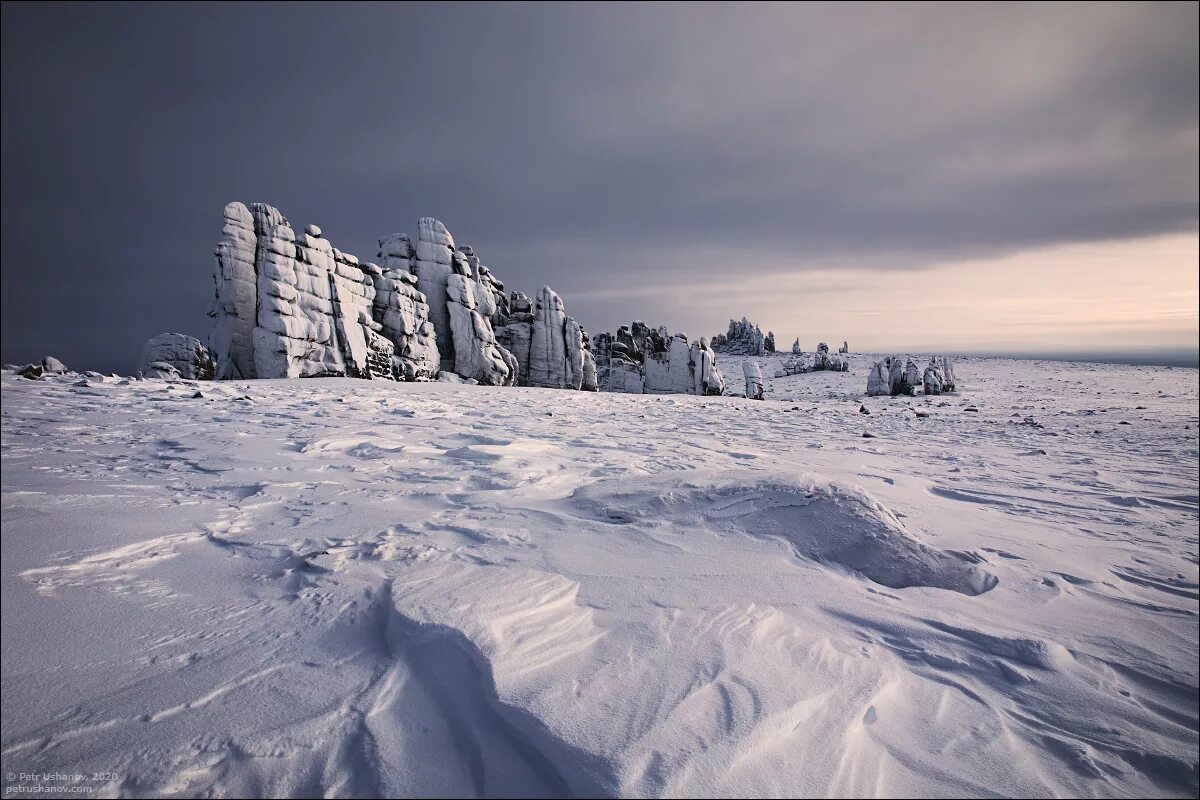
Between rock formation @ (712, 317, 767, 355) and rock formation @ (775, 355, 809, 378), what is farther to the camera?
rock formation @ (712, 317, 767, 355)

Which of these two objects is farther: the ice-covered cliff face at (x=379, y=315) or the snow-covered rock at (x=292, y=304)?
the ice-covered cliff face at (x=379, y=315)

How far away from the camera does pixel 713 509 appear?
10.9 feet

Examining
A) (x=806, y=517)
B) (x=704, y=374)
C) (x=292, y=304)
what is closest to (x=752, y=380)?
(x=704, y=374)

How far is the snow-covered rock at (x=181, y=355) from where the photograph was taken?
19.2m

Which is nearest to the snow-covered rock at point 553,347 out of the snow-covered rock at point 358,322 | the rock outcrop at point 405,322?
the rock outcrop at point 405,322

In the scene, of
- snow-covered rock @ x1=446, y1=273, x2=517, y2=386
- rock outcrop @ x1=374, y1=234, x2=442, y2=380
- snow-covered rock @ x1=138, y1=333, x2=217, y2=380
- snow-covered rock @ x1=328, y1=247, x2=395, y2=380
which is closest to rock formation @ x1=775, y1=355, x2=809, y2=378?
snow-covered rock @ x1=446, y1=273, x2=517, y2=386

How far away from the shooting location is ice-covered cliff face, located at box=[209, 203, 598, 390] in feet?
53.9

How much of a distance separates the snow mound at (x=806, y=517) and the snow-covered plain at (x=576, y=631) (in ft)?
0.07

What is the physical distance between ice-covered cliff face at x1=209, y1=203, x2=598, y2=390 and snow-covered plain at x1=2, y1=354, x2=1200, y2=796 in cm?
1373

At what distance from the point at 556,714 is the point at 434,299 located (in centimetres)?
2320

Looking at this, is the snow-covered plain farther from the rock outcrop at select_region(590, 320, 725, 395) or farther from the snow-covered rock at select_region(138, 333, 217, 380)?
the rock outcrop at select_region(590, 320, 725, 395)

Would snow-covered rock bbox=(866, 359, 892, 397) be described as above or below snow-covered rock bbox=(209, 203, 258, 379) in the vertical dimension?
below

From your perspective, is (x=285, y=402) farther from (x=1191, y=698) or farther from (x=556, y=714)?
(x=1191, y=698)

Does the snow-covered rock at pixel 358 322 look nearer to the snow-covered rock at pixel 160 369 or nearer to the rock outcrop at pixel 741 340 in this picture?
the snow-covered rock at pixel 160 369
